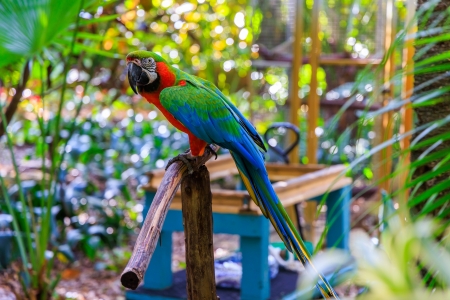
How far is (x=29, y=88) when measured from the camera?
4797 millimetres

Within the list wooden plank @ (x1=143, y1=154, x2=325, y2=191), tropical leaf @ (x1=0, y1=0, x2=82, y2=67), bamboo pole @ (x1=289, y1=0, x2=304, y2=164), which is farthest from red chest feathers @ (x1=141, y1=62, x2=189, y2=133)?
bamboo pole @ (x1=289, y1=0, x2=304, y2=164)

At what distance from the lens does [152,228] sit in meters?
0.88

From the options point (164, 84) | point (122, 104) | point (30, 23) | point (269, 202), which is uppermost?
point (30, 23)

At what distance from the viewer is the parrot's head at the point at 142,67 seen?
1305 millimetres

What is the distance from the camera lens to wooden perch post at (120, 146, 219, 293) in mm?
744

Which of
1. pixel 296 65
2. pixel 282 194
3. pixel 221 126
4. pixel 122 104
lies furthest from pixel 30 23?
pixel 122 104

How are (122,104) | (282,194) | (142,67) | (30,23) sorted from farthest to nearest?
(122,104) → (282,194) → (30,23) → (142,67)

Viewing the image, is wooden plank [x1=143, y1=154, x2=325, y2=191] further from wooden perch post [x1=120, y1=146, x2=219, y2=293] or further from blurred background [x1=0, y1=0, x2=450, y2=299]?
wooden perch post [x1=120, y1=146, x2=219, y2=293]

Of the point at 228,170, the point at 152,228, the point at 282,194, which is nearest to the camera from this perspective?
the point at 152,228

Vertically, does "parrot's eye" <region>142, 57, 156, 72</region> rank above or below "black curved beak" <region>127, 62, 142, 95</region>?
above

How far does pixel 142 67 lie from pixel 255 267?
36.5 inches

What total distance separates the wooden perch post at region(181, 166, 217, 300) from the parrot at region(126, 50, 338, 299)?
0.11m

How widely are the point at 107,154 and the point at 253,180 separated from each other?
3.03 m

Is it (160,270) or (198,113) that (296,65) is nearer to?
(160,270)
